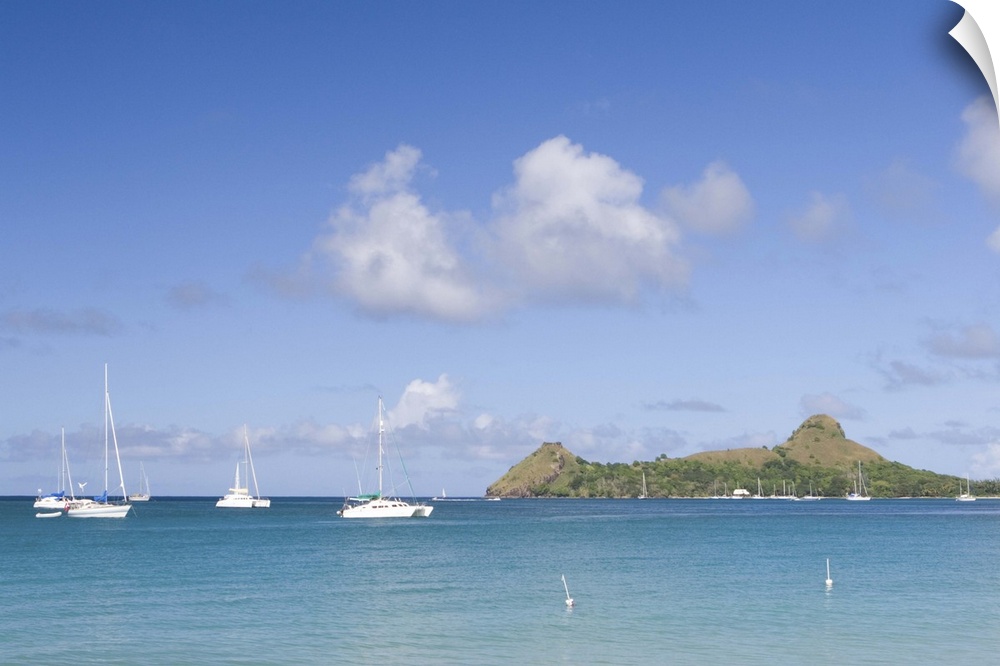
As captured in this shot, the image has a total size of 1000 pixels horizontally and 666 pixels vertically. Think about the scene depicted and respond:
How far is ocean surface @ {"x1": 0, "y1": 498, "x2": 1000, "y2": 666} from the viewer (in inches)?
1201

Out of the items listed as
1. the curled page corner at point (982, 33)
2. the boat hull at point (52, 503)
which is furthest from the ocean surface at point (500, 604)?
the boat hull at point (52, 503)

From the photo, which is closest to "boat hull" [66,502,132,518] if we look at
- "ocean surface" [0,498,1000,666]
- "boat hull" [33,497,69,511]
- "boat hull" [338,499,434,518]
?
"boat hull" [338,499,434,518]

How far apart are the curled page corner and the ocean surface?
25056 mm

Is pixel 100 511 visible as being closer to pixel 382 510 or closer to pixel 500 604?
pixel 382 510

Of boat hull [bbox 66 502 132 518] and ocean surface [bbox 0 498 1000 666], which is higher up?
ocean surface [bbox 0 498 1000 666]

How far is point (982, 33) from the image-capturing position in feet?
19.6

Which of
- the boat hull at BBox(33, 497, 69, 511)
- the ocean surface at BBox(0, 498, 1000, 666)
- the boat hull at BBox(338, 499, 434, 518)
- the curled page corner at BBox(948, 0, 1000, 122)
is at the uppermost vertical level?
the curled page corner at BBox(948, 0, 1000, 122)

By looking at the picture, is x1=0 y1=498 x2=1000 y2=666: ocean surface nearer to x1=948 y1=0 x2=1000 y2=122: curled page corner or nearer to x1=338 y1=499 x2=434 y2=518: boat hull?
x1=948 y1=0 x2=1000 y2=122: curled page corner

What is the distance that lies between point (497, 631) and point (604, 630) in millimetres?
3825

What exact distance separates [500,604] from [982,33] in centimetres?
3924

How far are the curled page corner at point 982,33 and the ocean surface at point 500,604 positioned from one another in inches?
986

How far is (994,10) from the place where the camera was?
589 cm

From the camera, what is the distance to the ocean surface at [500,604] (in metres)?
30.5

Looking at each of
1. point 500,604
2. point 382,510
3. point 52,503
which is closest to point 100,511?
point 382,510
